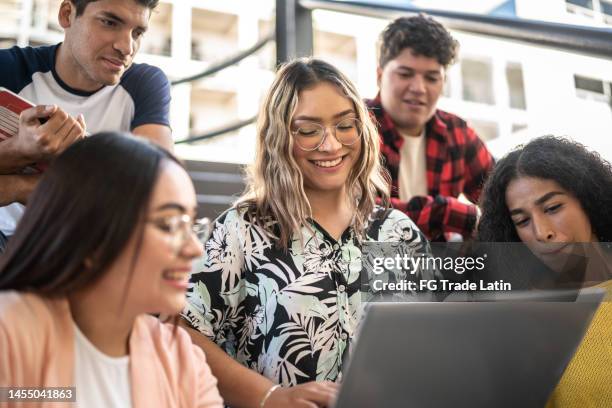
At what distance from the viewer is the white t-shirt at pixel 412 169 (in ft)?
7.43

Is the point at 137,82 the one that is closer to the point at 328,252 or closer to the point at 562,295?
the point at 328,252

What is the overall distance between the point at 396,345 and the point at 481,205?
3.71ft

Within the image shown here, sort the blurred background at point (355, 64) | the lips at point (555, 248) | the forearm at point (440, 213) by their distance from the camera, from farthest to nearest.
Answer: the blurred background at point (355, 64)
the forearm at point (440, 213)
the lips at point (555, 248)

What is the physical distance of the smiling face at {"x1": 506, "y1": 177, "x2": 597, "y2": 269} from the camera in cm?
178

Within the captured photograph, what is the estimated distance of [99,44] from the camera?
5.89ft

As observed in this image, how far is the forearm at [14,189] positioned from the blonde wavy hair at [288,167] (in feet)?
1.58

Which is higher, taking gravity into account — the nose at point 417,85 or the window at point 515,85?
the window at point 515,85

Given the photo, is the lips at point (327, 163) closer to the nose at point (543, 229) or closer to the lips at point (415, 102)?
the nose at point (543, 229)

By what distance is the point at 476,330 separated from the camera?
38.9 inches

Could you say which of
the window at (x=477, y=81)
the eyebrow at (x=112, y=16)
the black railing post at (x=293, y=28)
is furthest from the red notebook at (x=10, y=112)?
the window at (x=477, y=81)

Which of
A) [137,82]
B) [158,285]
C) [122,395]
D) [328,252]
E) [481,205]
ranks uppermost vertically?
[137,82]

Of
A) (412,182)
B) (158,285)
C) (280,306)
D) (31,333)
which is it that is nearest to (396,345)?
(158,285)

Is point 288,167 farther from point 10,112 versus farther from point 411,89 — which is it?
point 411,89

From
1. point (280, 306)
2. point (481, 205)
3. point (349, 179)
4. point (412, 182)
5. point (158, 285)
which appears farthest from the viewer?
point (412, 182)
